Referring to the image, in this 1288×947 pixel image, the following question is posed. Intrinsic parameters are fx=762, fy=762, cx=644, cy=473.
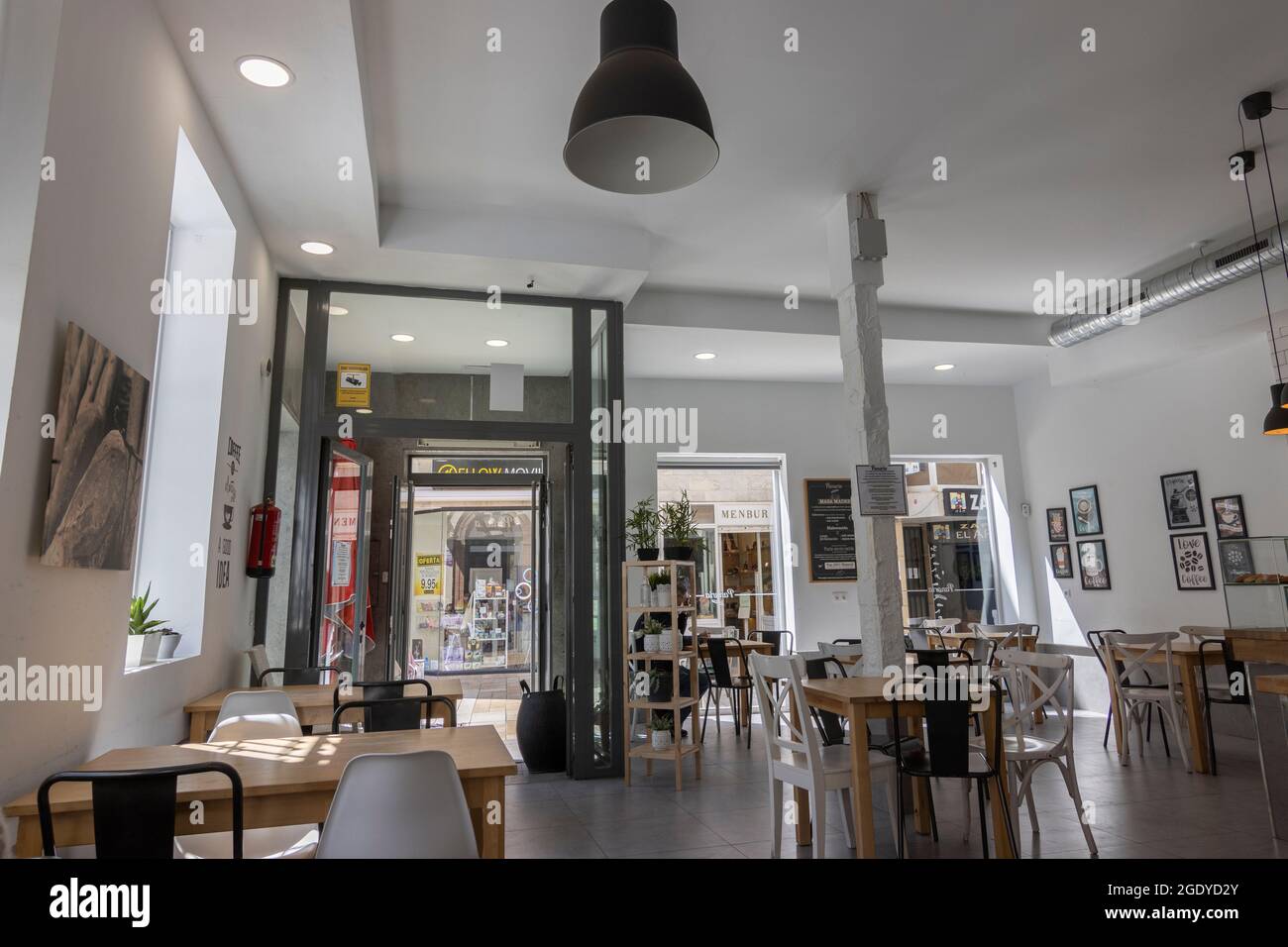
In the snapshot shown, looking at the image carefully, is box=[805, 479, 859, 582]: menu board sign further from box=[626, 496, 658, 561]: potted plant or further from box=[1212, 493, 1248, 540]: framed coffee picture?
box=[1212, 493, 1248, 540]: framed coffee picture

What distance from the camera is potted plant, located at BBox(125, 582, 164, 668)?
303 centimetres

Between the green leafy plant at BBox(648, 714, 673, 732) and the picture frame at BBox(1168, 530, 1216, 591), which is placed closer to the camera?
the green leafy plant at BBox(648, 714, 673, 732)

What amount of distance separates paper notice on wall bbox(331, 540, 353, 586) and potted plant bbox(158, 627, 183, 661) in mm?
2186

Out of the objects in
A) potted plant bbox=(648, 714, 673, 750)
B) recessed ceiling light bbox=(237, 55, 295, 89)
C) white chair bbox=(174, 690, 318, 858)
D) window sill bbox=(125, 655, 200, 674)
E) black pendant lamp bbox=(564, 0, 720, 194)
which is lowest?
potted plant bbox=(648, 714, 673, 750)

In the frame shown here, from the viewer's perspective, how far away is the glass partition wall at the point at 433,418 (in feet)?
16.6

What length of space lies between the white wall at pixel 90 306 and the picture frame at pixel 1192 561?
7415 millimetres

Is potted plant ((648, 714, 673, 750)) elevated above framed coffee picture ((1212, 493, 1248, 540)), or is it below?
below

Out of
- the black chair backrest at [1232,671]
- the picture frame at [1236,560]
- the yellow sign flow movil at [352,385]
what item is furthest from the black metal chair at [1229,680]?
the yellow sign flow movil at [352,385]

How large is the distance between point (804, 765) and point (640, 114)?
2940 mm

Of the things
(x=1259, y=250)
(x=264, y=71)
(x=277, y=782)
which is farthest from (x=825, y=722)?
(x=1259, y=250)

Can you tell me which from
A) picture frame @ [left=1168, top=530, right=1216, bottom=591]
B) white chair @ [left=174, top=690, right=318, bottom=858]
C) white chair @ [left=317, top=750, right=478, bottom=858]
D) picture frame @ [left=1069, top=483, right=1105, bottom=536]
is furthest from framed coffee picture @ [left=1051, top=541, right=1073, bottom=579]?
white chair @ [left=317, top=750, right=478, bottom=858]

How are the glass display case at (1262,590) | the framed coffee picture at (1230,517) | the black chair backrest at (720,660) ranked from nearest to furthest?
the glass display case at (1262,590) < the black chair backrest at (720,660) < the framed coffee picture at (1230,517)

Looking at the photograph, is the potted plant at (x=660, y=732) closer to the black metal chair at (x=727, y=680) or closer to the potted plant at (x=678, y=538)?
the black metal chair at (x=727, y=680)

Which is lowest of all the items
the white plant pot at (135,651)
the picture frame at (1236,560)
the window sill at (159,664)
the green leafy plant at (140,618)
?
the window sill at (159,664)
